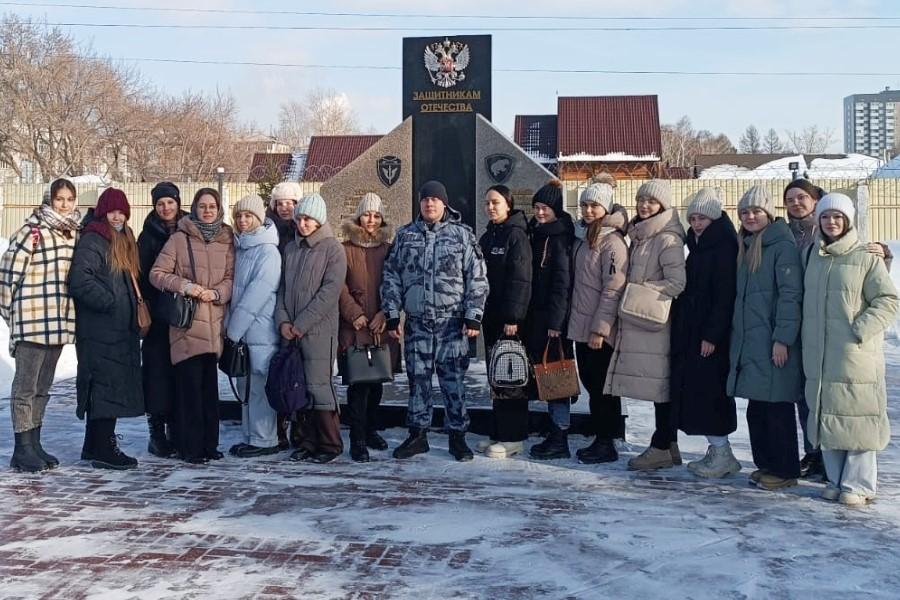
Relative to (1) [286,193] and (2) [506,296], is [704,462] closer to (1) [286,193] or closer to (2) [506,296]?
(2) [506,296]

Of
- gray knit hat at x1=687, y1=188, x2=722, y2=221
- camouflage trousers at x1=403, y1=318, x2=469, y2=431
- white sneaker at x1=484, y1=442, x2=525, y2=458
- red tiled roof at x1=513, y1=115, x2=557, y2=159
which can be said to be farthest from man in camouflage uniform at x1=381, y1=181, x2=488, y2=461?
red tiled roof at x1=513, y1=115, x2=557, y2=159

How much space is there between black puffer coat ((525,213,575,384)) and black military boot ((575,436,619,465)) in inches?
22.5

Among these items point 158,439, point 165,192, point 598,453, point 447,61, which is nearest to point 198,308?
point 165,192

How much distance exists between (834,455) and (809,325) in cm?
70

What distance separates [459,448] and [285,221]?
1.94m

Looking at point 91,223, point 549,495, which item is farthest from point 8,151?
point 549,495

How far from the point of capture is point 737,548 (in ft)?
13.2

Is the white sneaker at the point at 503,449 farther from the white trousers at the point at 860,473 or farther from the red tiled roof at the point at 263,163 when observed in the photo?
the red tiled roof at the point at 263,163

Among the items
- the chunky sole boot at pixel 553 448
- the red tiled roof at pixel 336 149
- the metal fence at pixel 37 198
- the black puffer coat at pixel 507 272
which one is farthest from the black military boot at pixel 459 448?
the red tiled roof at pixel 336 149

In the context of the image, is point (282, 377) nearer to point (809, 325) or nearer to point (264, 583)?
point (264, 583)

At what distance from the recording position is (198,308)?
5.53 metres

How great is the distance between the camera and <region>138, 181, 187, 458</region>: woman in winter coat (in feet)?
18.5

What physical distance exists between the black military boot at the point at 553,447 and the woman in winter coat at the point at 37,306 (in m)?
2.87

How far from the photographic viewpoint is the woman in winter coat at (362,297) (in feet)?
18.7
